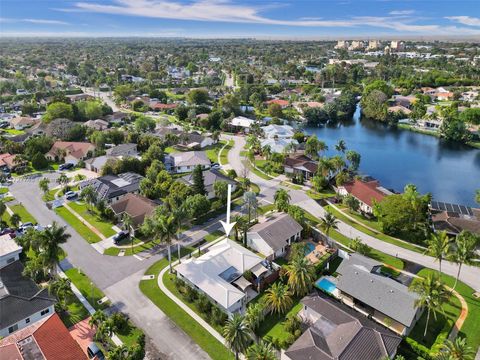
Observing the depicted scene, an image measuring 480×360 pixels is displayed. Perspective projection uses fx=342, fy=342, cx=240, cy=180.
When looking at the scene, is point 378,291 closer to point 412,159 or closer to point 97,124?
point 412,159

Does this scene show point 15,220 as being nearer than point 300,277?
No

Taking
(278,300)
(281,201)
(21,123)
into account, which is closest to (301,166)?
(281,201)

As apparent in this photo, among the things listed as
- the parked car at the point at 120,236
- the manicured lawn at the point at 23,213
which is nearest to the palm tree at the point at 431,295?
the parked car at the point at 120,236

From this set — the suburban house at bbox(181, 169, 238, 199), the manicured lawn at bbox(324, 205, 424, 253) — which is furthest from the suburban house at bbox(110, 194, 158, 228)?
the manicured lawn at bbox(324, 205, 424, 253)

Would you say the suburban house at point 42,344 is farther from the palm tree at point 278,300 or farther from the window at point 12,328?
the palm tree at point 278,300

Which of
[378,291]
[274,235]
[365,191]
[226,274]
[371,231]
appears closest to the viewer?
Result: [378,291]

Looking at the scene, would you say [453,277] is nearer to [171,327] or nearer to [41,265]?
[171,327]
